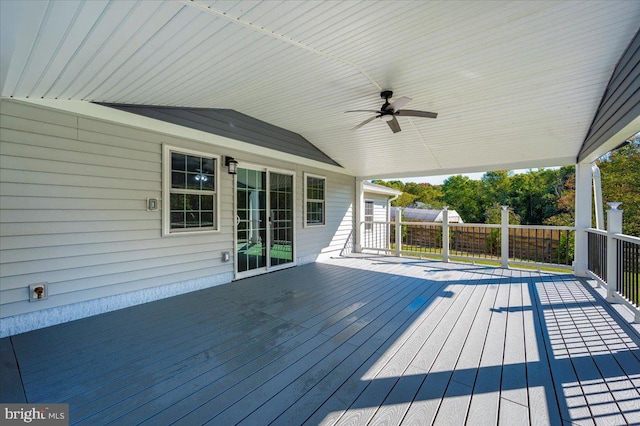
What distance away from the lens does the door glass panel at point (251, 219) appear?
5.01 meters

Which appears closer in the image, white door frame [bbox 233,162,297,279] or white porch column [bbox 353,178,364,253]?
white door frame [bbox 233,162,297,279]

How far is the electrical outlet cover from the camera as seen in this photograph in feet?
9.48

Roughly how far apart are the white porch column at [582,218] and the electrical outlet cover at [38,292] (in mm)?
Answer: 7741

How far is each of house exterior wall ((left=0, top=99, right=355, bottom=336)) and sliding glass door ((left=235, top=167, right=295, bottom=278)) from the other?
32.6 inches

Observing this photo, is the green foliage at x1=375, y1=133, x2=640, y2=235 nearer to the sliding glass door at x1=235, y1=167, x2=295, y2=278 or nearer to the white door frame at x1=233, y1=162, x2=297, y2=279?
the white door frame at x1=233, y1=162, x2=297, y2=279

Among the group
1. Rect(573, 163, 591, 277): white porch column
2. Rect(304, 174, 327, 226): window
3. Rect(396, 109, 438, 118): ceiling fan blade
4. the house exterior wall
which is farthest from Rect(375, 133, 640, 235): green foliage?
the house exterior wall

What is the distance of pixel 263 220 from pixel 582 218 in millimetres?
5810

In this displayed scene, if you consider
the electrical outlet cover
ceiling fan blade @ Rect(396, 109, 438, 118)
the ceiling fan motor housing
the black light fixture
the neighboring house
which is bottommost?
the electrical outlet cover

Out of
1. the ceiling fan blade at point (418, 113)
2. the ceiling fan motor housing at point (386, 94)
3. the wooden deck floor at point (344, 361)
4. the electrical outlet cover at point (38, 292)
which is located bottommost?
the wooden deck floor at point (344, 361)

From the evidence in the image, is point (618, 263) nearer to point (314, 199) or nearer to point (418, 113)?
point (418, 113)

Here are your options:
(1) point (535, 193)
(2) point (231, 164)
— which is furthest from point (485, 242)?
(1) point (535, 193)

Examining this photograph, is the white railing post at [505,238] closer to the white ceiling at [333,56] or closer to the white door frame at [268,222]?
the white ceiling at [333,56]

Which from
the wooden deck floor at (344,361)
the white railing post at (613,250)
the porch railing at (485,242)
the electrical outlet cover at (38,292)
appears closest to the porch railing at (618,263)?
the white railing post at (613,250)

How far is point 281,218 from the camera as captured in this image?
5812 mm
